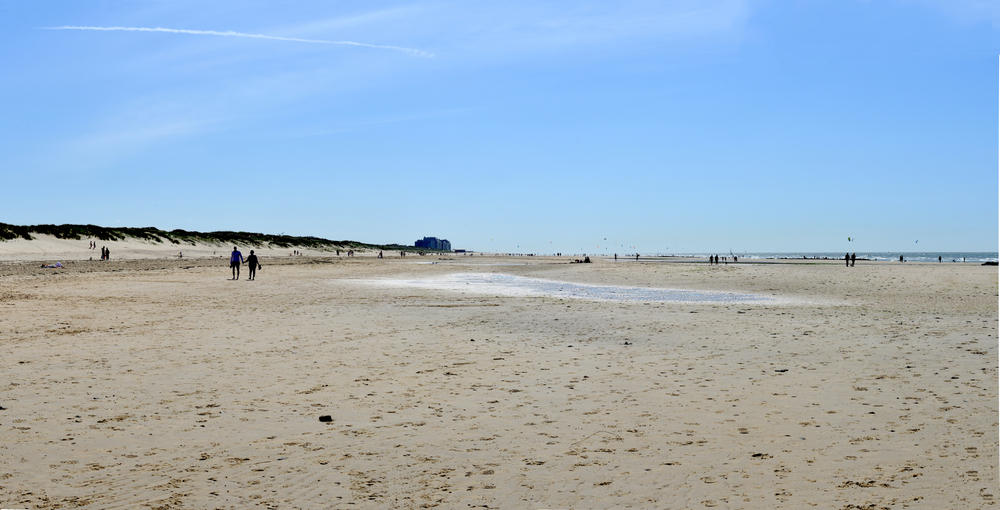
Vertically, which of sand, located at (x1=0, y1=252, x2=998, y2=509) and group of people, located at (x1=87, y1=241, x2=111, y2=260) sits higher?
group of people, located at (x1=87, y1=241, x2=111, y2=260)

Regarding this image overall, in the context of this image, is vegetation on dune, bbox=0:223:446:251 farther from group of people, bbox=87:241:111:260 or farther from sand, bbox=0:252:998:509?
sand, bbox=0:252:998:509

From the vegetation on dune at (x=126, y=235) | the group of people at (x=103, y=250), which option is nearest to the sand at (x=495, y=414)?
the group of people at (x=103, y=250)

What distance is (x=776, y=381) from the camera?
10430 millimetres

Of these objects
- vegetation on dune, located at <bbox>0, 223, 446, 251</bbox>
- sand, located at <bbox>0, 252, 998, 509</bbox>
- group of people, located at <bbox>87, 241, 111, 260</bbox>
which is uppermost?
vegetation on dune, located at <bbox>0, 223, 446, 251</bbox>

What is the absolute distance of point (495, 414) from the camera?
8.52m

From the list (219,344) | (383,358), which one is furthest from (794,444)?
(219,344)

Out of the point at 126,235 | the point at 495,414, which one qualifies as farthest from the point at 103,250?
the point at 495,414

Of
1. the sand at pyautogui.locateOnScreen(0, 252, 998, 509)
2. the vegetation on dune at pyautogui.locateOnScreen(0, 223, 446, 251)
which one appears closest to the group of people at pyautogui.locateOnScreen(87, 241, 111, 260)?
the vegetation on dune at pyautogui.locateOnScreen(0, 223, 446, 251)

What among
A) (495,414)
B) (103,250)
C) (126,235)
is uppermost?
(126,235)

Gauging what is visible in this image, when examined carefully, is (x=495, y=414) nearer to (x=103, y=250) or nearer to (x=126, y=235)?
(x=103, y=250)

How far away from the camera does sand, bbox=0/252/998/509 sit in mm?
5977

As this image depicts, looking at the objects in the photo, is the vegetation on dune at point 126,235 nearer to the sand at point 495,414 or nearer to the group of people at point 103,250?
the group of people at point 103,250

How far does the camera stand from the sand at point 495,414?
5977mm

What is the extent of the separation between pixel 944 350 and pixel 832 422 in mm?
6784
